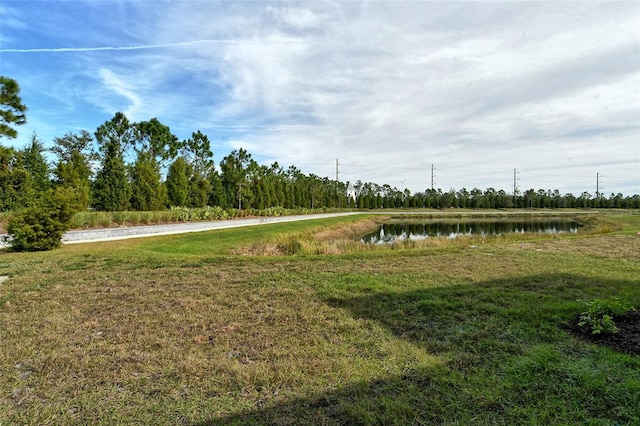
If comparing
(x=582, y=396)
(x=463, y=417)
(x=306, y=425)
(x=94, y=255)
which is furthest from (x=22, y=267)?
(x=582, y=396)

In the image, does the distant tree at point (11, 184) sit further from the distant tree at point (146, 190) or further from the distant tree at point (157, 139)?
the distant tree at point (157, 139)

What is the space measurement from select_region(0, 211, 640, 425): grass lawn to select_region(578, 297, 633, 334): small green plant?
23cm

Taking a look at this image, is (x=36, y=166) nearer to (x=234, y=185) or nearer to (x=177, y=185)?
(x=177, y=185)

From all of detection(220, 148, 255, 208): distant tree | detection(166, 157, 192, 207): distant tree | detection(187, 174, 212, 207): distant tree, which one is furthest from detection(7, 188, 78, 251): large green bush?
detection(220, 148, 255, 208): distant tree

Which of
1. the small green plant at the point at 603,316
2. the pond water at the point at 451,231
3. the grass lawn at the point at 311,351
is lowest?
the pond water at the point at 451,231

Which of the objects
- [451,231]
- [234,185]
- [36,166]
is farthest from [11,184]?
[451,231]

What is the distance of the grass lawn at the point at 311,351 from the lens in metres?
2.27

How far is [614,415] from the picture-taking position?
2.14m

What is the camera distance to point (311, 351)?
3125 mm

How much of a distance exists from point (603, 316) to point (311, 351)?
276 cm

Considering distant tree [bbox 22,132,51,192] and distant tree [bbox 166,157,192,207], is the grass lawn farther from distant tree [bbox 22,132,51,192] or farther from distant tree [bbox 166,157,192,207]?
distant tree [bbox 166,157,192,207]

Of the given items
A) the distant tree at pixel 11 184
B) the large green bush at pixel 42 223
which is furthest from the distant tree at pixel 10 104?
the large green bush at pixel 42 223

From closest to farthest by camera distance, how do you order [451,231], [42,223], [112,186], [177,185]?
[42,223] → [112,186] → [177,185] → [451,231]

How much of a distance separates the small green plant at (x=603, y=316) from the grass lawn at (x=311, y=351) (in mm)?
229
